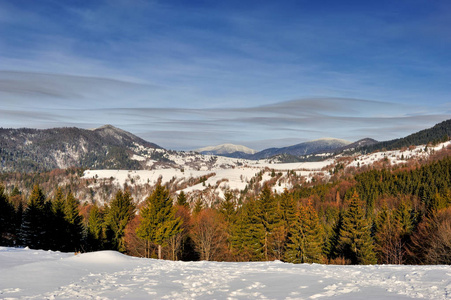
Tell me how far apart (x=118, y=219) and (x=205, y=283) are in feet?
155

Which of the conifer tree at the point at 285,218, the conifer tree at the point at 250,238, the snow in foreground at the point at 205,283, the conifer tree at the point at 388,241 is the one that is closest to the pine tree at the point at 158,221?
the conifer tree at the point at 250,238

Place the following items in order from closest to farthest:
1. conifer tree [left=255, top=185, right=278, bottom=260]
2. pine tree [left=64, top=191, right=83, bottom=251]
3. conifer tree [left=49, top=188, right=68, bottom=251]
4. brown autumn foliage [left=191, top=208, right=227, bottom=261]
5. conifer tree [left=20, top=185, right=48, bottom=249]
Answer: conifer tree [left=255, top=185, right=278, bottom=260] → brown autumn foliage [left=191, top=208, right=227, bottom=261] → conifer tree [left=20, top=185, right=48, bottom=249] → conifer tree [left=49, top=188, right=68, bottom=251] → pine tree [left=64, top=191, right=83, bottom=251]

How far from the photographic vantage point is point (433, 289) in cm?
1080

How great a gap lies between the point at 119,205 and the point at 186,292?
4887 centimetres

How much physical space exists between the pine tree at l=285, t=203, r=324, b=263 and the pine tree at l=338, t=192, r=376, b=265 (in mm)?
5247

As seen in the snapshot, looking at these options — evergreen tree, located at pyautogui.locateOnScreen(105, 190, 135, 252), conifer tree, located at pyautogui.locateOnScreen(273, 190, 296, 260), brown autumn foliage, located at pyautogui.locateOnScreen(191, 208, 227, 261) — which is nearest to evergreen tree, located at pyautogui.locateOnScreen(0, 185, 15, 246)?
evergreen tree, located at pyautogui.locateOnScreen(105, 190, 135, 252)

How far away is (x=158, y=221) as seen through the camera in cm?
3978

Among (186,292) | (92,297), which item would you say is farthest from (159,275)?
(92,297)

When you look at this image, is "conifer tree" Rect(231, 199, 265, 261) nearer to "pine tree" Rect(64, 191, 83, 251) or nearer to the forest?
the forest

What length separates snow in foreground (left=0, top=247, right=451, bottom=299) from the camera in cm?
1080

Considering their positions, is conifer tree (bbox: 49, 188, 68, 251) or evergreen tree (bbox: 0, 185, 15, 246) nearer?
conifer tree (bbox: 49, 188, 68, 251)

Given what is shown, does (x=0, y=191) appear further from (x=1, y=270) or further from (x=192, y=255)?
(x=1, y=270)

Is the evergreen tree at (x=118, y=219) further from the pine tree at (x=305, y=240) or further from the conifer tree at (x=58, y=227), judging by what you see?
the pine tree at (x=305, y=240)

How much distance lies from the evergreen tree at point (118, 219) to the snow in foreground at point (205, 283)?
38964 millimetres
